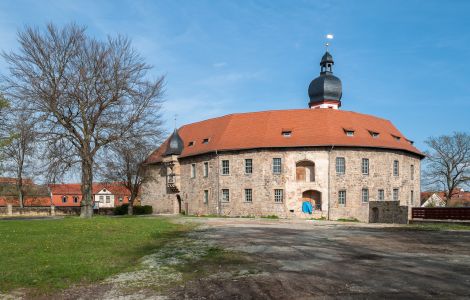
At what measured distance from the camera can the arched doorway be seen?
35.6 m

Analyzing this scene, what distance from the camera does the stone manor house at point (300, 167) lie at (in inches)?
1390

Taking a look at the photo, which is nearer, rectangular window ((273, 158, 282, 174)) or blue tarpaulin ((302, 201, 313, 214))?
blue tarpaulin ((302, 201, 313, 214))

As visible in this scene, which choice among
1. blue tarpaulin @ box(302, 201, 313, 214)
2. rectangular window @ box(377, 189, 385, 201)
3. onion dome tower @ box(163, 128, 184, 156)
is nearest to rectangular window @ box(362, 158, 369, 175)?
rectangular window @ box(377, 189, 385, 201)

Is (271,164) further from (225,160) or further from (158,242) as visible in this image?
(158,242)

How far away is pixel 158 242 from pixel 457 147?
5387cm

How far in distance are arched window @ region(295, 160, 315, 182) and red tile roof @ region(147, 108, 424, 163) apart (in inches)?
72.2

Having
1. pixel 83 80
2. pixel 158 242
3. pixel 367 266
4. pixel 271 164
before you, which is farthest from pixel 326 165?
pixel 367 266

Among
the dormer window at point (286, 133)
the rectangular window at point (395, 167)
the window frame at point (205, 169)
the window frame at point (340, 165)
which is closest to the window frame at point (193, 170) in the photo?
the window frame at point (205, 169)

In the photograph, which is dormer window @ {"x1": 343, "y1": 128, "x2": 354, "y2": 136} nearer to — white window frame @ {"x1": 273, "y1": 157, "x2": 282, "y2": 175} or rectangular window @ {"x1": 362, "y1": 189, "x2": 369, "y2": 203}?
rectangular window @ {"x1": 362, "y1": 189, "x2": 369, "y2": 203}

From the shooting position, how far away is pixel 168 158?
143ft

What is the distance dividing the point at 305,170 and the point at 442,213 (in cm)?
1123

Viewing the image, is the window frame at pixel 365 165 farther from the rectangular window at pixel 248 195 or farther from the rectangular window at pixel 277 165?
the rectangular window at pixel 248 195

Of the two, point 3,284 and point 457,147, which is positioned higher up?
point 457,147

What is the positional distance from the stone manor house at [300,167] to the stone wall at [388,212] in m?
0.08
